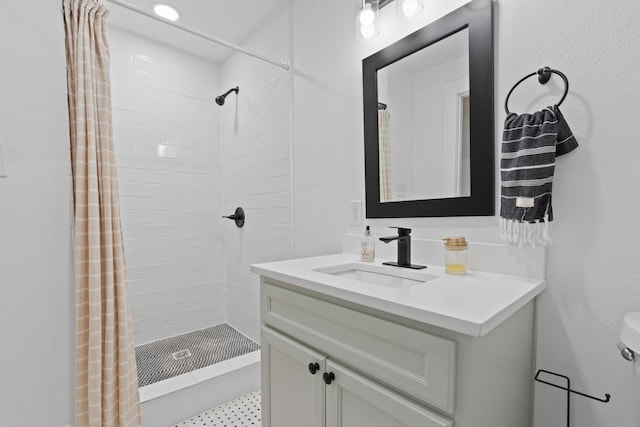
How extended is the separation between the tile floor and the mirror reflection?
1.32 metres

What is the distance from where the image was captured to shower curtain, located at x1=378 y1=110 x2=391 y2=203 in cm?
138

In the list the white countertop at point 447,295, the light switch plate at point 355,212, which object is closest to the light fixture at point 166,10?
the light switch plate at point 355,212

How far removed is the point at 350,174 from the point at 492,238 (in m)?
0.74

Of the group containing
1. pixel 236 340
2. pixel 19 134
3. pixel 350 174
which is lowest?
pixel 236 340

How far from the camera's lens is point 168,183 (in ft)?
8.02

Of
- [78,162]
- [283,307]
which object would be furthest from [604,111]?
[78,162]

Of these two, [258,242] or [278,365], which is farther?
[258,242]

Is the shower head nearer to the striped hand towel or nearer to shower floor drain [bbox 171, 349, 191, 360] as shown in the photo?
shower floor drain [bbox 171, 349, 191, 360]

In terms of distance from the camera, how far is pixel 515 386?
2.73 feet

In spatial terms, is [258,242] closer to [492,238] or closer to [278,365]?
[278,365]

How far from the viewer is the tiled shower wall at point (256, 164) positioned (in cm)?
205

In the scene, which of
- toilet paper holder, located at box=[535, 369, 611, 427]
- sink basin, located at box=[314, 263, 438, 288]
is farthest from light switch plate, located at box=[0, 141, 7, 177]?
toilet paper holder, located at box=[535, 369, 611, 427]

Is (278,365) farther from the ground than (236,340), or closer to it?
farther from the ground

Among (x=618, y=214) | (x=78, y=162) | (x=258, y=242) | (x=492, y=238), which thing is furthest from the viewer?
(x=258, y=242)
